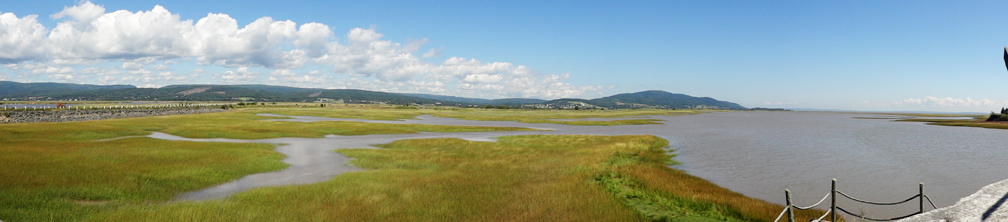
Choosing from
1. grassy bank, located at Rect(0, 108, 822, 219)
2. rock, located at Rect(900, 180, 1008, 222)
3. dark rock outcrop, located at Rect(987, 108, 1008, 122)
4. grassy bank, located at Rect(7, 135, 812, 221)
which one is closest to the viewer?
rock, located at Rect(900, 180, 1008, 222)

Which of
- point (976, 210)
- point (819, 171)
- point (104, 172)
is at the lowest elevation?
point (819, 171)

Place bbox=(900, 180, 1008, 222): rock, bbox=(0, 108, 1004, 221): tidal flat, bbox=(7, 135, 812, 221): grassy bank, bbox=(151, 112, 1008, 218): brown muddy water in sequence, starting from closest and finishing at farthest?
1. bbox=(900, 180, 1008, 222): rock
2. bbox=(7, 135, 812, 221): grassy bank
3. bbox=(0, 108, 1004, 221): tidal flat
4. bbox=(151, 112, 1008, 218): brown muddy water

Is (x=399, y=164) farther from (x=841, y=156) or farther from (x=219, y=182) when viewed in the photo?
(x=841, y=156)

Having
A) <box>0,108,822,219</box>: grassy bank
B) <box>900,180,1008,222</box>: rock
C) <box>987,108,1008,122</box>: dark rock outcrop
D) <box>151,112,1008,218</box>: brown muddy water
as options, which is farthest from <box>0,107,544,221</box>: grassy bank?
<box>987,108,1008,122</box>: dark rock outcrop

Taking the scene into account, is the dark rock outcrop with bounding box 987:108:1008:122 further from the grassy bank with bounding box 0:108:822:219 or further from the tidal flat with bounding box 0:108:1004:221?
the grassy bank with bounding box 0:108:822:219

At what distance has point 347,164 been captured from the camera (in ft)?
98.8

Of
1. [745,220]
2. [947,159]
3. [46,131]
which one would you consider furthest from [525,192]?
[46,131]

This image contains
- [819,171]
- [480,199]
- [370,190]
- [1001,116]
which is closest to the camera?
[480,199]

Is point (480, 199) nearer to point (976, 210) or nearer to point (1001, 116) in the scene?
point (976, 210)

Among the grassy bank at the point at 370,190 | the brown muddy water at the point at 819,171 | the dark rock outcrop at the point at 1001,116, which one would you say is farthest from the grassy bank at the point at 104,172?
the dark rock outcrop at the point at 1001,116

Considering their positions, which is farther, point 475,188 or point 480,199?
point 475,188

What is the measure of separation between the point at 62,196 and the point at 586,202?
67.5 ft

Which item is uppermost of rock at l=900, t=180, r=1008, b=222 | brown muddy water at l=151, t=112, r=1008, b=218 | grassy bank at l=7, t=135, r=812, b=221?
rock at l=900, t=180, r=1008, b=222

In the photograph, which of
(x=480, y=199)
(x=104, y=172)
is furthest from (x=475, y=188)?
(x=104, y=172)
